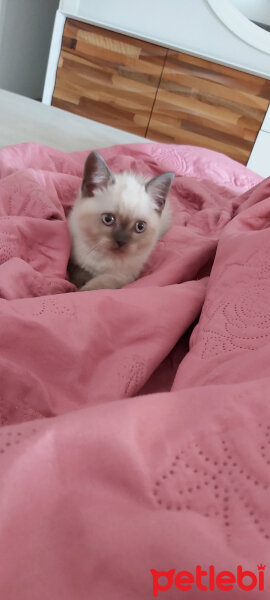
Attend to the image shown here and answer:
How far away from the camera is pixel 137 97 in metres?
3.41

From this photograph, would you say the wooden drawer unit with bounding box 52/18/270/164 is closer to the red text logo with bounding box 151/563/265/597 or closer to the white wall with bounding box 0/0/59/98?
the white wall with bounding box 0/0/59/98

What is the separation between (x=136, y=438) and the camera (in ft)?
1.32

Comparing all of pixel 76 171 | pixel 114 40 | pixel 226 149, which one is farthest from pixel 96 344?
pixel 114 40

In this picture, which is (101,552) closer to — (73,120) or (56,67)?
(73,120)

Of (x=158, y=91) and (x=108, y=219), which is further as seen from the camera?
(x=158, y=91)

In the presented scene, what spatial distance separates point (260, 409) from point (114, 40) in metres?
3.50

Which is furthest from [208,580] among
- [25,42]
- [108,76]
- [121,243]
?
[25,42]

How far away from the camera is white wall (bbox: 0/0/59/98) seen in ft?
12.4

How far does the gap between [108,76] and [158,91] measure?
0.40 m

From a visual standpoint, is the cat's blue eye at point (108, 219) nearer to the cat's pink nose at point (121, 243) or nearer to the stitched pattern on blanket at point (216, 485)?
the cat's pink nose at point (121, 243)

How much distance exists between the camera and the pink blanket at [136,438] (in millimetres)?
339

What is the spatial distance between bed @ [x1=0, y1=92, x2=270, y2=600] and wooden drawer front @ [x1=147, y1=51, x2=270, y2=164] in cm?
240

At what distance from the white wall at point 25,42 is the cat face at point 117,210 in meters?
3.29

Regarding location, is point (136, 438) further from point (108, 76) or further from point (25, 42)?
point (25, 42)
